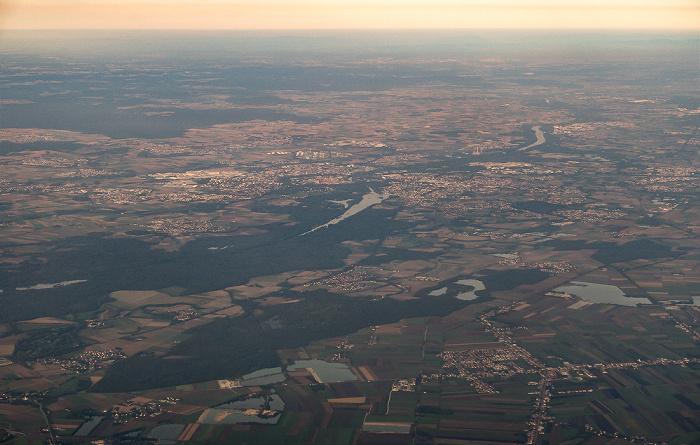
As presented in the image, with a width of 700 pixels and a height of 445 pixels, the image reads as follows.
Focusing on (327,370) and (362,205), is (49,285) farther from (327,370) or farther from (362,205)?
(362,205)

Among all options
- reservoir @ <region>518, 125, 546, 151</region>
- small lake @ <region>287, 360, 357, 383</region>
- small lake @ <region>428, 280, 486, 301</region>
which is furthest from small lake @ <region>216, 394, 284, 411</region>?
reservoir @ <region>518, 125, 546, 151</region>

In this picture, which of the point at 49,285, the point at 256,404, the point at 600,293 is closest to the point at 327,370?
the point at 256,404

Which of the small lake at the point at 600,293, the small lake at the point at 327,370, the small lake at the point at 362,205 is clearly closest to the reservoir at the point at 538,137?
Answer: the small lake at the point at 362,205

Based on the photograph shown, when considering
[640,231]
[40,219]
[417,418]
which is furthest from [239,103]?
[417,418]

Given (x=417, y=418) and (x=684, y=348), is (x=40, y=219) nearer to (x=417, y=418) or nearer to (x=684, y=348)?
(x=417, y=418)

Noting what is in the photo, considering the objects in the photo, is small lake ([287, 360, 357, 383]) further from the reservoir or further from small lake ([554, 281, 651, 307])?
the reservoir
